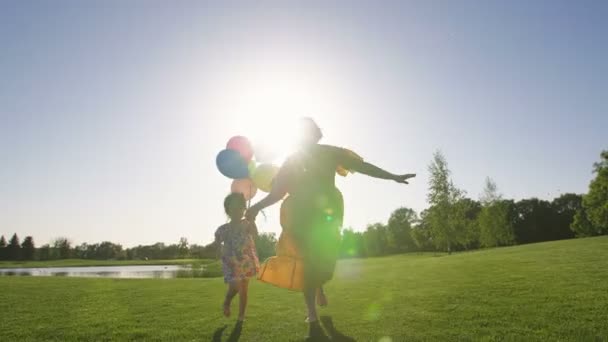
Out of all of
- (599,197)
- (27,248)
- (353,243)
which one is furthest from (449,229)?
(27,248)

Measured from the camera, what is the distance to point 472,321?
5.38 meters

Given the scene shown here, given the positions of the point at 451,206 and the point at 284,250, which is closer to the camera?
the point at 284,250

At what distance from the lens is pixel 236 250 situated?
22.6 feet

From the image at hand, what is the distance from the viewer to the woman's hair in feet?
17.7

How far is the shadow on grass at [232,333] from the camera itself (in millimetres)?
5092

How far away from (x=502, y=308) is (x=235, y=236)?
4.95 metres

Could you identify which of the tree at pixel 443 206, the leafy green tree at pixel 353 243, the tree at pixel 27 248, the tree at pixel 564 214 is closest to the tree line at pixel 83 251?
the tree at pixel 27 248

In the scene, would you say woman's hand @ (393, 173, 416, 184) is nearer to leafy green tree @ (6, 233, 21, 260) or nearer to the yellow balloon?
the yellow balloon

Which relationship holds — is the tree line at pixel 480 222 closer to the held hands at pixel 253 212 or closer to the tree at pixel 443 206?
the tree at pixel 443 206

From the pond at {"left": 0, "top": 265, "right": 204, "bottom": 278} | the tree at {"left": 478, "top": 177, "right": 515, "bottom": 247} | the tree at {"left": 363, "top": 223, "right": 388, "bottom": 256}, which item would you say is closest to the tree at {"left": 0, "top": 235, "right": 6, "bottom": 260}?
the pond at {"left": 0, "top": 265, "right": 204, "bottom": 278}

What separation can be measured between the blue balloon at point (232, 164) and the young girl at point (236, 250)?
68 centimetres

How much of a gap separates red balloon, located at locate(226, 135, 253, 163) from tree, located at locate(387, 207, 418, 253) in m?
93.9

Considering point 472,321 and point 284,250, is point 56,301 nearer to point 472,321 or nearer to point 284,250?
point 284,250

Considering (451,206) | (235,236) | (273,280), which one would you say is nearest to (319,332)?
(273,280)
